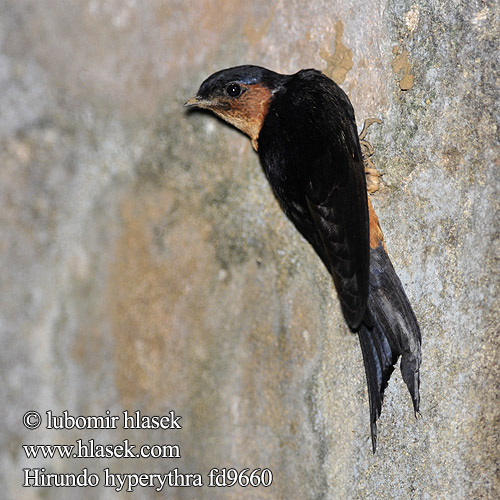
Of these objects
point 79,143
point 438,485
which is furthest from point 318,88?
point 438,485

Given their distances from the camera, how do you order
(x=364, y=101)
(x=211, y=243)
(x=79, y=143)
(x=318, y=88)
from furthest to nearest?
1. (x=79, y=143)
2. (x=211, y=243)
3. (x=364, y=101)
4. (x=318, y=88)

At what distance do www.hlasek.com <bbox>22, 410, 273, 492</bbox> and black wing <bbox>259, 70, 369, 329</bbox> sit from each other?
2.69 ft

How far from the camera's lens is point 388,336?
6.35ft

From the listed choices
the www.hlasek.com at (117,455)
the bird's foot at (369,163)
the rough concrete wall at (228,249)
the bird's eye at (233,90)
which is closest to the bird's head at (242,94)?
the bird's eye at (233,90)

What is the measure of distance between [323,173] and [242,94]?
1.39 ft

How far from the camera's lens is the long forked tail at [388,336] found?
192cm

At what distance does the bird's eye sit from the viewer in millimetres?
2131

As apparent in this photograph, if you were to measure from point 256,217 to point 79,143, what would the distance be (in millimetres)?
791

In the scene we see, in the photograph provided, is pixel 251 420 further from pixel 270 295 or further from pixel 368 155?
pixel 368 155

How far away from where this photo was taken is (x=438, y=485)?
6.86ft

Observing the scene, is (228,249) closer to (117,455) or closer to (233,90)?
(233,90)

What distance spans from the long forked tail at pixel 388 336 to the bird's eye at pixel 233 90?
0.71 m

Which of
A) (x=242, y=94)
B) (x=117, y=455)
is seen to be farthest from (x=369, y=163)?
A: (x=117, y=455)

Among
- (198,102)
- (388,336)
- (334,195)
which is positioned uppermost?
(198,102)
